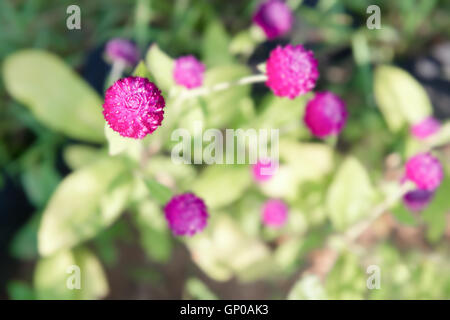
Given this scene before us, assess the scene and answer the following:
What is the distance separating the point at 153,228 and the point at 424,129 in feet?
2.41

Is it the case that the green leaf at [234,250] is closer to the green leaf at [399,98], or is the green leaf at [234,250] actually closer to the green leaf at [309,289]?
the green leaf at [309,289]

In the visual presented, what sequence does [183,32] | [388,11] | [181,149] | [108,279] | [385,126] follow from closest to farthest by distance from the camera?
[181,149] → [183,32] → [385,126] → [108,279] → [388,11]

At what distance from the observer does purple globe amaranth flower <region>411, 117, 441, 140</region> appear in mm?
1083

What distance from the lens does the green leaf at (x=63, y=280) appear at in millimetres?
1037

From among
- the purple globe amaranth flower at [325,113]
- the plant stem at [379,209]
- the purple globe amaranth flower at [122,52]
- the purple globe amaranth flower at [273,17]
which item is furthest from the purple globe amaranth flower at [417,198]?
the purple globe amaranth flower at [122,52]

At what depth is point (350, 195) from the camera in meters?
1.03

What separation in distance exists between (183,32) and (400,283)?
2.94 feet

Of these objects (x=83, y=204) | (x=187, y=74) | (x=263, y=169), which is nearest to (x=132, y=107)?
(x=187, y=74)

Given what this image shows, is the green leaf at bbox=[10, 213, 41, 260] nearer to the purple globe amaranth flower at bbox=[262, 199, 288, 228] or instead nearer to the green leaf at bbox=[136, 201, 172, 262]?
the green leaf at bbox=[136, 201, 172, 262]

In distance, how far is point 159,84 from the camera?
814 mm

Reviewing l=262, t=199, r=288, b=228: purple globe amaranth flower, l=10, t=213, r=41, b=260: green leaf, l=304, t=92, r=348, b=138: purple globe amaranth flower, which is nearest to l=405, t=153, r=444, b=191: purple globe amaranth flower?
l=304, t=92, r=348, b=138: purple globe amaranth flower

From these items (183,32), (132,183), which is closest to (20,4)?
(183,32)

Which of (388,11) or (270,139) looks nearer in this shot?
(270,139)
